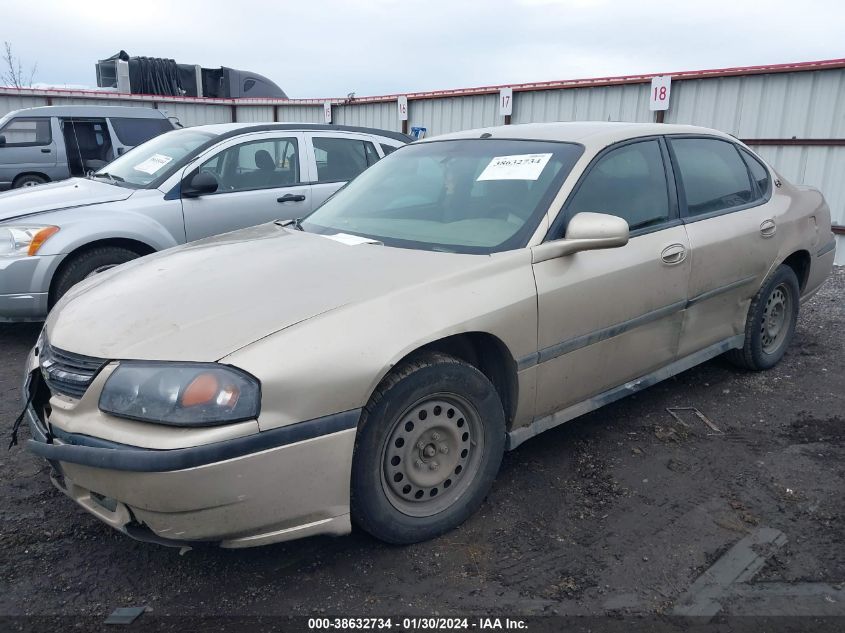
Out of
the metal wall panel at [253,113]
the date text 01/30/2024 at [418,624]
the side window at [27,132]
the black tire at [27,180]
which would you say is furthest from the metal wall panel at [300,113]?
the date text 01/30/2024 at [418,624]

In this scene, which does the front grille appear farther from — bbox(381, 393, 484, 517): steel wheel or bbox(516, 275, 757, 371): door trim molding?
bbox(516, 275, 757, 371): door trim molding

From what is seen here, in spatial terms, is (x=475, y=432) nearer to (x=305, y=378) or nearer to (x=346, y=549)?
(x=346, y=549)

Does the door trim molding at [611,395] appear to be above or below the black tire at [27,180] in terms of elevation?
below

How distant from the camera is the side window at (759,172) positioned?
4477 millimetres

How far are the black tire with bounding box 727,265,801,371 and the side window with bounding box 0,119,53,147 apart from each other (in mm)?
11843

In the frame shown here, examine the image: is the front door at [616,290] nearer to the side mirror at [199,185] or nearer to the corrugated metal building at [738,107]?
the side mirror at [199,185]

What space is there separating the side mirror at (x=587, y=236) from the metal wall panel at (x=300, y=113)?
52.7 feet

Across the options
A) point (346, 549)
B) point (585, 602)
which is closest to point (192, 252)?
point (346, 549)

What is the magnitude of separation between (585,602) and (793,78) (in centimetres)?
915

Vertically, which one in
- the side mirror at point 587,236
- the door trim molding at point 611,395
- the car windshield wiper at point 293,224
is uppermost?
the side mirror at point 587,236

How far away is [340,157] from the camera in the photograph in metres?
6.70

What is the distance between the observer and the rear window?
11969 millimetres

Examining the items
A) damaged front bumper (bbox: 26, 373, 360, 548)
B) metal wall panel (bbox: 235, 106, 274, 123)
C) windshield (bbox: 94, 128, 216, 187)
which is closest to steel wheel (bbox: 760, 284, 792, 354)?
damaged front bumper (bbox: 26, 373, 360, 548)

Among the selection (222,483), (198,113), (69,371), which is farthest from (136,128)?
(222,483)
